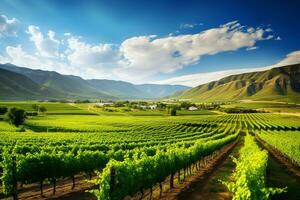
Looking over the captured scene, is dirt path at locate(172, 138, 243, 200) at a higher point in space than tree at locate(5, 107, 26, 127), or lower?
lower

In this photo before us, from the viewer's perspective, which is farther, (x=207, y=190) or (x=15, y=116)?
(x=15, y=116)

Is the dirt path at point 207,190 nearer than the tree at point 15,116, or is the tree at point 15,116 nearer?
the dirt path at point 207,190

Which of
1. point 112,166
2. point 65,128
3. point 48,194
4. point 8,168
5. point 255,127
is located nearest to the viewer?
point 112,166

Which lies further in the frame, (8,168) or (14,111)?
(14,111)

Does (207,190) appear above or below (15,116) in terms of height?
below

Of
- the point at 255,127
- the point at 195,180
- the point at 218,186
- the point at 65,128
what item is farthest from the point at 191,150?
the point at 255,127

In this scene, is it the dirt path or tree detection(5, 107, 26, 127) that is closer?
the dirt path

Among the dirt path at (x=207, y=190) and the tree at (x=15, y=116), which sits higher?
the tree at (x=15, y=116)

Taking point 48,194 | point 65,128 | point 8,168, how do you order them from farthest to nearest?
point 65,128, point 48,194, point 8,168

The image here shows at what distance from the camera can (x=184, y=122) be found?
127m

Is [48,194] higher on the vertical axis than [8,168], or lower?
lower

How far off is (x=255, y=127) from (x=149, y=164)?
108537mm

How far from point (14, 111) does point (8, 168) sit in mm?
87310

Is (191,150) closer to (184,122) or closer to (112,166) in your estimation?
(112,166)
